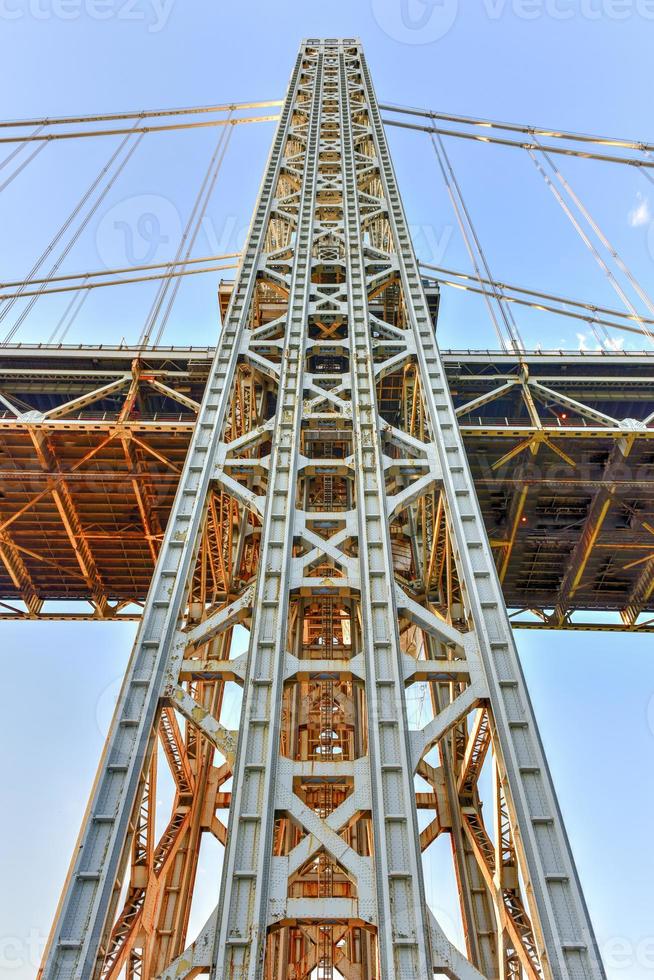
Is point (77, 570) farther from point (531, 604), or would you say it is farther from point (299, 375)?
point (531, 604)

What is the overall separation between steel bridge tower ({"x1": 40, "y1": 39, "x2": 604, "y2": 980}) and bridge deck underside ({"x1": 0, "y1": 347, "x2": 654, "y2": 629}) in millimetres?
3699

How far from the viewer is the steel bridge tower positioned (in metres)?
5.30

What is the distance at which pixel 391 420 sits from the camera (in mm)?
18906

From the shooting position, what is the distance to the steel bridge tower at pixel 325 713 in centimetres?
530

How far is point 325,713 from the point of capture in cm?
1123

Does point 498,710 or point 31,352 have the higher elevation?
point 31,352

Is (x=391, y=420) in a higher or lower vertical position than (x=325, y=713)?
higher

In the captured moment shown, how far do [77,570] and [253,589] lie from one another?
14.6 metres

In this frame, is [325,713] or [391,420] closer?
[325,713]

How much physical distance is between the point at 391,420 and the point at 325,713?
996 centimetres

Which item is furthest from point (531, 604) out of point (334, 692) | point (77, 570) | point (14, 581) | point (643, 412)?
point (14, 581)

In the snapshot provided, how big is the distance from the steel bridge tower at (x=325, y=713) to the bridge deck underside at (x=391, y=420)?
370 centimetres

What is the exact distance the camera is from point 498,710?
6.53 metres

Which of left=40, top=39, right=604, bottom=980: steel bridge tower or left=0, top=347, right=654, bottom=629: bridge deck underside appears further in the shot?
left=0, top=347, right=654, bottom=629: bridge deck underside
